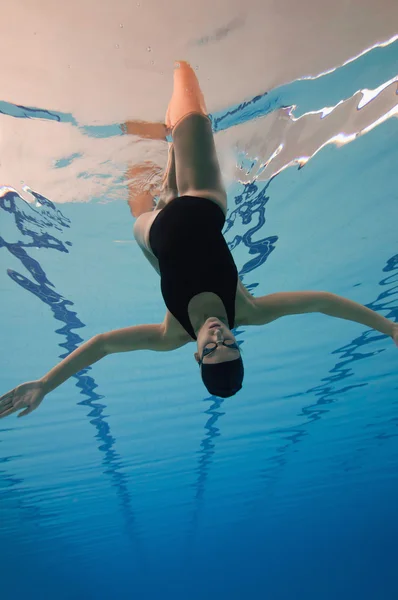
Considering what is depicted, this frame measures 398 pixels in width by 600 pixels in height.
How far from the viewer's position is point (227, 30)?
5.22m

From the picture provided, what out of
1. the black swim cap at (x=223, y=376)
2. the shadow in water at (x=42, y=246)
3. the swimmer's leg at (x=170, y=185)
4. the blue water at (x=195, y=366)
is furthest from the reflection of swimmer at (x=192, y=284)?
the shadow in water at (x=42, y=246)

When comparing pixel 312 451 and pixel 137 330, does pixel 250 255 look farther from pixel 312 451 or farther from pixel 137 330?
pixel 312 451

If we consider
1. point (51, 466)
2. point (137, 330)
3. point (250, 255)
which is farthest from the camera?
point (51, 466)

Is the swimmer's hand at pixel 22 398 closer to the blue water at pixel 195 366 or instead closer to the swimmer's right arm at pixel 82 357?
the swimmer's right arm at pixel 82 357

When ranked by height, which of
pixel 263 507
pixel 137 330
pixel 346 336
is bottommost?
pixel 263 507

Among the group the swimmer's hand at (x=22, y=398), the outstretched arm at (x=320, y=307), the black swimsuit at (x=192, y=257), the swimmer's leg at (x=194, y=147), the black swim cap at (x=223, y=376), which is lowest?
the black swim cap at (x=223, y=376)

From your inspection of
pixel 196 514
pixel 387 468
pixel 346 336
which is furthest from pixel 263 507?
pixel 346 336

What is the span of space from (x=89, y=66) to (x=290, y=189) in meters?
3.73

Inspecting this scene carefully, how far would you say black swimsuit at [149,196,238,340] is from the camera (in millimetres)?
4605

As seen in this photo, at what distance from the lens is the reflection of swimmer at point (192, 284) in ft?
15.1

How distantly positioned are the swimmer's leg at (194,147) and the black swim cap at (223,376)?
6.61 feet

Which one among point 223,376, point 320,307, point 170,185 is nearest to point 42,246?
point 170,185

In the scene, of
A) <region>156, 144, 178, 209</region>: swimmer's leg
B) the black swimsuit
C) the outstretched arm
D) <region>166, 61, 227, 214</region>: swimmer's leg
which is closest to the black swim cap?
the black swimsuit

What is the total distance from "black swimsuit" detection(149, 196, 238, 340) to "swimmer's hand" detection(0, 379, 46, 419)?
67.0 inches
